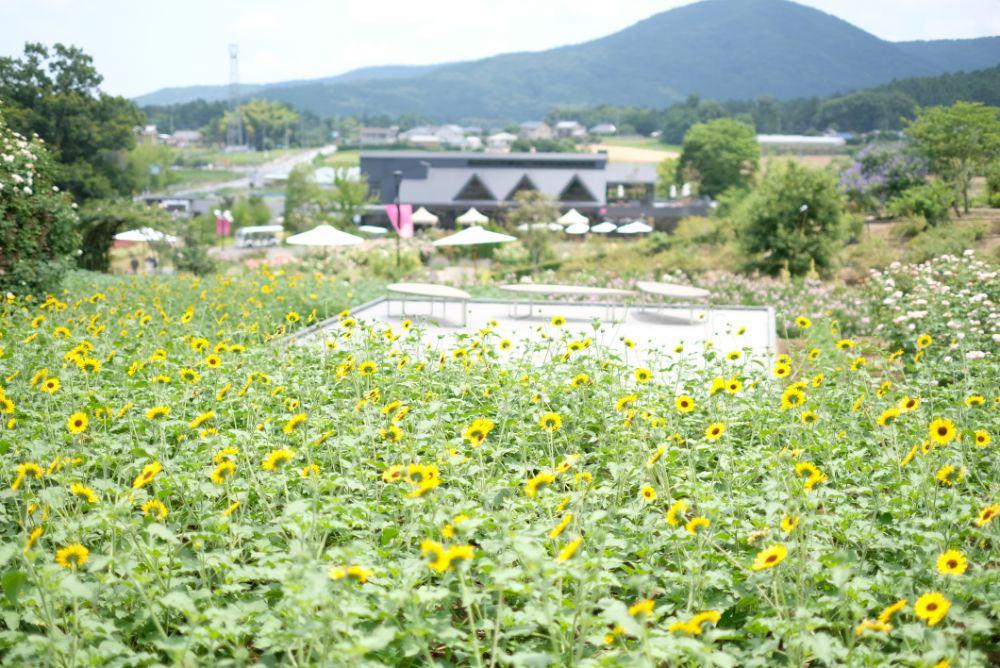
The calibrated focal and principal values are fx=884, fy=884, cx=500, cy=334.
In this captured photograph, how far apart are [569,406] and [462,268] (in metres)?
19.5

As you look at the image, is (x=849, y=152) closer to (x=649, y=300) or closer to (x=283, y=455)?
(x=649, y=300)

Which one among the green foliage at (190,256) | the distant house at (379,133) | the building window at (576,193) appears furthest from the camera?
the distant house at (379,133)

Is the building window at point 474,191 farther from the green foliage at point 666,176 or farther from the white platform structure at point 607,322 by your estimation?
the white platform structure at point 607,322

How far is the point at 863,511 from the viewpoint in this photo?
289 centimetres

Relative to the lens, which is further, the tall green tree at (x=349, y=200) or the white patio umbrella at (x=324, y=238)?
the tall green tree at (x=349, y=200)

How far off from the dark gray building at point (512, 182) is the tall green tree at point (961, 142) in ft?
56.4

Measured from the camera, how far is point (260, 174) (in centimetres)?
9506

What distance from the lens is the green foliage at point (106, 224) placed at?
18250mm

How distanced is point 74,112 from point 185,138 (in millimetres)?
91792

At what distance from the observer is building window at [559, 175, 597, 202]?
160 ft

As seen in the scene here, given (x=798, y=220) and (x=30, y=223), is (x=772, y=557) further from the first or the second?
(x=798, y=220)

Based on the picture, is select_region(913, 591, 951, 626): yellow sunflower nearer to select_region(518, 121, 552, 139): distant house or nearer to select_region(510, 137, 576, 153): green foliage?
select_region(510, 137, 576, 153): green foliage

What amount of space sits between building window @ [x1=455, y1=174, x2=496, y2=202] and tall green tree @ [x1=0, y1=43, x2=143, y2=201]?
1655cm

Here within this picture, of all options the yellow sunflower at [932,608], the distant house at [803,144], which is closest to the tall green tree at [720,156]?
the distant house at [803,144]
